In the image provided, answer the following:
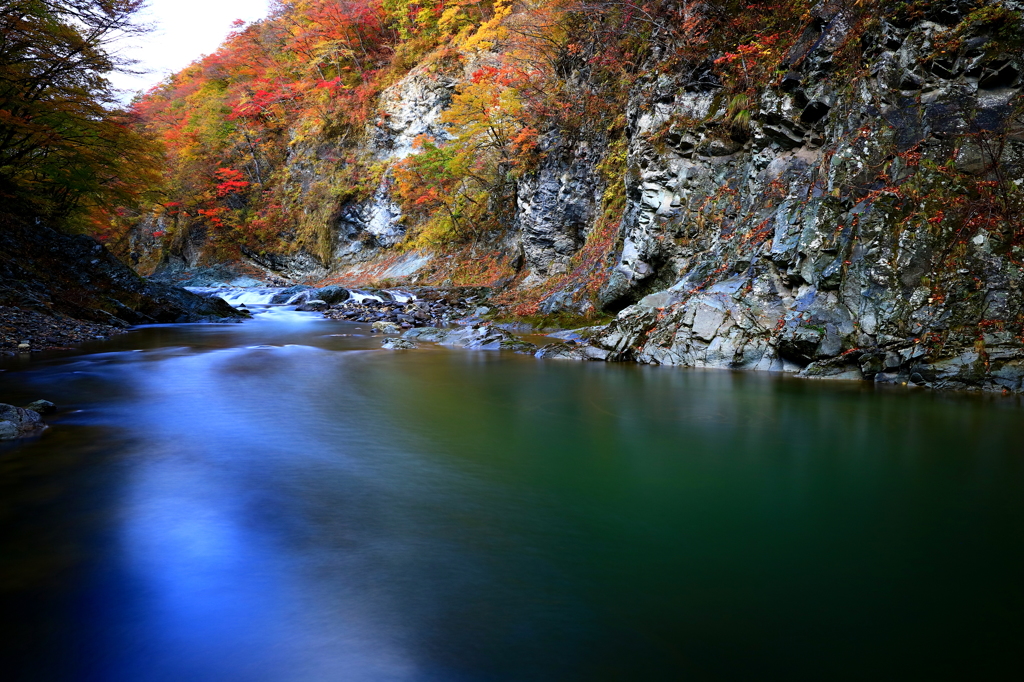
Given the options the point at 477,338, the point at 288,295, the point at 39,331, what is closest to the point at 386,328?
the point at 477,338

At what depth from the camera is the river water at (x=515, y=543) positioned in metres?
2.17

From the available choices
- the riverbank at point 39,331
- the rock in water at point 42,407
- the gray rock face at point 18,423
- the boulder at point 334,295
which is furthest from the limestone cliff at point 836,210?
the boulder at point 334,295

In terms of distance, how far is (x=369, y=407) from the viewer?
677 centimetres

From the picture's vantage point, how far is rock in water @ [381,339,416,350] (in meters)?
12.2

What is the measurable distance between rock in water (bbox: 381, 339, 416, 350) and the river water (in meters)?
5.56

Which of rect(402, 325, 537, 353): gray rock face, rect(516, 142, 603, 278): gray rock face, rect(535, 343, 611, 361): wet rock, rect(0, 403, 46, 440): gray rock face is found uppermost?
rect(516, 142, 603, 278): gray rock face

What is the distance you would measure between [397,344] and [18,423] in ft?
25.4

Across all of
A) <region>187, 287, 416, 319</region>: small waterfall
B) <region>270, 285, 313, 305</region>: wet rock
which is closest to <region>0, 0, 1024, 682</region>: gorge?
<region>187, 287, 416, 319</region>: small waterfall

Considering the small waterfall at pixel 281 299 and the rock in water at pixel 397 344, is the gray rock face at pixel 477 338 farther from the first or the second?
the small waterfall at pixel 281 299

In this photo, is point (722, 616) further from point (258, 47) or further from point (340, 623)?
point (258, 47)

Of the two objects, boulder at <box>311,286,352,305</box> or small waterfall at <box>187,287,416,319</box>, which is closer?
small waterfall at <box>187,287,416,319</box>

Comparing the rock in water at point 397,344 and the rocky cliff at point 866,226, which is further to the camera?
the rock in water at point 397,344

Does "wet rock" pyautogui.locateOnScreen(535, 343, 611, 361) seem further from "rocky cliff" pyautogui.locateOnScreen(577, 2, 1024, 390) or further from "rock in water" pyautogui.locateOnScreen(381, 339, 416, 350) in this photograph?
"rock in water" pyautogui.locateOnScreen(381, 339, 416, 350)

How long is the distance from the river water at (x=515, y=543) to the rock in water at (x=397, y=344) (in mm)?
5558
